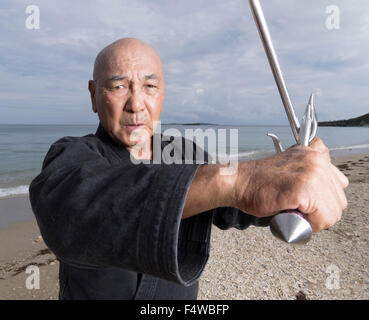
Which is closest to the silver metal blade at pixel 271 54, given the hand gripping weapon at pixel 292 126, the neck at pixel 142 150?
the hand gripping weapon at pixel 292 126

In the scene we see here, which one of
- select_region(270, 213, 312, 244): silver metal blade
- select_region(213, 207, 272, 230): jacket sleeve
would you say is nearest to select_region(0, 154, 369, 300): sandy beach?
select_region(213, 207, 272, 230): jacket sleeve

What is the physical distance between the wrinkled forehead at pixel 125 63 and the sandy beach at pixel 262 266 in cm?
305

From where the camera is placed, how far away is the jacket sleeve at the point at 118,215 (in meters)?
0.58

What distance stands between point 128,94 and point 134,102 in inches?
1.9

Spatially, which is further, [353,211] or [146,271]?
[353,211]

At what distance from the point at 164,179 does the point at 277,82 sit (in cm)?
35

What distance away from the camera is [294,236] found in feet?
1.68

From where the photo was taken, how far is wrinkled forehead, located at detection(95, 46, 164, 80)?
124 cm

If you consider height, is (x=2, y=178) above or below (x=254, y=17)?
below

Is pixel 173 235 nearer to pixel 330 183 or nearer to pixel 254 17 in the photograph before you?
pixel 330 183

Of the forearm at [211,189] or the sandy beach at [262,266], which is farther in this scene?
the sandy beach at [262,266]

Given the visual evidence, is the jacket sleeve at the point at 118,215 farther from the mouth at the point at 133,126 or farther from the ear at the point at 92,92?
the ear at the point at 92,92
